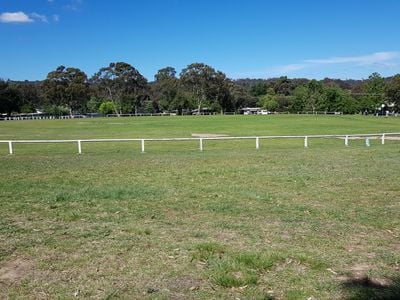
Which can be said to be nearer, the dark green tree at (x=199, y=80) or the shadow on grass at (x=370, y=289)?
the shadow on grass at (x=370, y=289)

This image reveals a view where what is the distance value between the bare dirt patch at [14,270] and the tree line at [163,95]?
13509cm

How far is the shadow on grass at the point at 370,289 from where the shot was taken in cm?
465

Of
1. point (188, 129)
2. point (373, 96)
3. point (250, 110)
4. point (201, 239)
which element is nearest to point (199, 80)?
point (250, 110)

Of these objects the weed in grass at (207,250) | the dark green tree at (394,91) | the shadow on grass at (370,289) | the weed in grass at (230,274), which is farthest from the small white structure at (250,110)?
the shadow on grass at (370,289)

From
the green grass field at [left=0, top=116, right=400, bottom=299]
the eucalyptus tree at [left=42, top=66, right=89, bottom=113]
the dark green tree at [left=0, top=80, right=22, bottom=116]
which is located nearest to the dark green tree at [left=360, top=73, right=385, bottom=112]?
the eucalyptus tree at [left=42, top=66, right=89, bottom=113]

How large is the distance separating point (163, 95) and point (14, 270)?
151829 millimetres

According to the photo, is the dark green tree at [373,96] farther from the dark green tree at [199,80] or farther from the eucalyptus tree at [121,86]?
the eucalyptus tree at [121,86]

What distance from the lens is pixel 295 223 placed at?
753 centimetres

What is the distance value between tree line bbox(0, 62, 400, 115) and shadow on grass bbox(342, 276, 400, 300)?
134101 mm

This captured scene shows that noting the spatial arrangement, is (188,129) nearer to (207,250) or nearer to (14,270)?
(207,250)

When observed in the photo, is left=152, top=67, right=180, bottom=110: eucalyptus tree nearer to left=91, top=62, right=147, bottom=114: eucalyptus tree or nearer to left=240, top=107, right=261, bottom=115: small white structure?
left=91, top=62, right=147, bottom=114: eucalyptus tree

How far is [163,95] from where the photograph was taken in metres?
156

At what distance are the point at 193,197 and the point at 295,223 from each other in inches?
113

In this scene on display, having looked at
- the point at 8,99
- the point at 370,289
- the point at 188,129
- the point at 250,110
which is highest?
the point at 8,99
